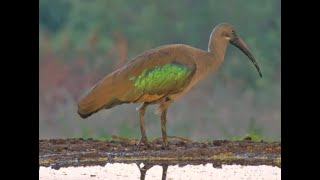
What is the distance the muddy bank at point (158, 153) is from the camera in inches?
236

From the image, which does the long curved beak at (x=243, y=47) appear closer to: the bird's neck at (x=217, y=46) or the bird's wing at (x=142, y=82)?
the bird's neck at (x=217, y=46)

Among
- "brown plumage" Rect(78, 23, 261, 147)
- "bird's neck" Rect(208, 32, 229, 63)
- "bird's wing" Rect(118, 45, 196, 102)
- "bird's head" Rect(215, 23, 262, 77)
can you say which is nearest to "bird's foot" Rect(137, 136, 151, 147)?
"brown plumage" Rect(78, 23, 261, 147)

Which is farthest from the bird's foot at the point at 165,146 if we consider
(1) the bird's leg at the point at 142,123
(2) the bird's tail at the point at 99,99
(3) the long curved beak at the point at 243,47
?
(3) the long curved beak at the point at 243,47

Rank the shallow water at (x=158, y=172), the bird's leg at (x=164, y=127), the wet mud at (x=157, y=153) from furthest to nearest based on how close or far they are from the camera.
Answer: the bird's leg at (x=164, y=127) < the wet mud at (x=157, y=153) < the shallow water at (x=158, y=172)

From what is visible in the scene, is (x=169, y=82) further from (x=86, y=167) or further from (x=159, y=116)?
(x=86, y=167)

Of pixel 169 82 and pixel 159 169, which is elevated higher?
pixel 169 82

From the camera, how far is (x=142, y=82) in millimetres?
6027

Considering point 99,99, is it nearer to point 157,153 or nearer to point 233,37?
point 157,153

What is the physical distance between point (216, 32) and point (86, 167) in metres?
1.05

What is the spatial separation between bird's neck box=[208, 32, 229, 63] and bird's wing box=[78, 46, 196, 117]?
0.19 m

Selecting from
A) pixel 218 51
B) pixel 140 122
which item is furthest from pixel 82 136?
pixel 218 51

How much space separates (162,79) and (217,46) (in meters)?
0.39
